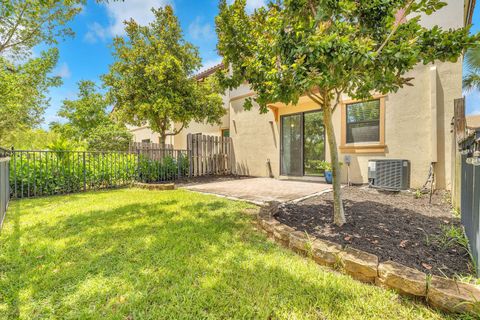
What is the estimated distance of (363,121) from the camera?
21.6ft

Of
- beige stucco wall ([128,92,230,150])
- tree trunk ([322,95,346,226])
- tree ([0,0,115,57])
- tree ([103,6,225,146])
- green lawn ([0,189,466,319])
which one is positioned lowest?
green lawn ([0,189,466,319])

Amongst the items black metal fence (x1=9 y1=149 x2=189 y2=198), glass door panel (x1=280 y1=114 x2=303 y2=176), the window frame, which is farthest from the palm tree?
black metal fence (x1=9 y1=149 x2=189 y2=198)

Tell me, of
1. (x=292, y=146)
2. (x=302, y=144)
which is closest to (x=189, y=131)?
(x=292, y=146)

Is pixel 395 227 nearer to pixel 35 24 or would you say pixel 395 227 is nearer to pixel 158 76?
pixel 158 76

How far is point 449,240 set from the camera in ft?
8.61

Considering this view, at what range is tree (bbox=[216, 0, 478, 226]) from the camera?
2.31 m

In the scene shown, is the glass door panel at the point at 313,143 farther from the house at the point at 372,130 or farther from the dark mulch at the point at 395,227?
the dark mulch at the point at 395,227

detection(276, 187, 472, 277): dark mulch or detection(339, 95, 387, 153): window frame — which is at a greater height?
detection(339, 95, 387, 153): window frame

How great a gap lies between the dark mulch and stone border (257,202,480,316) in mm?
391

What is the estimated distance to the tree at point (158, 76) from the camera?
7855 mm

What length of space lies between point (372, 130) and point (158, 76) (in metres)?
7.49

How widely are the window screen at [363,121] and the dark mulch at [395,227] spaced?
222 cm

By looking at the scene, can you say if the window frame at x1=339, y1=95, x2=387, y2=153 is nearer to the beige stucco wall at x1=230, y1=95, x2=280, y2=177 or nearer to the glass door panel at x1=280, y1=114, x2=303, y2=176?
the glass door panel at x1=280, y1=114, x2=303, y2=176

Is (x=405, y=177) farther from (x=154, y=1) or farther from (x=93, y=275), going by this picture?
(x=154, y=1)
